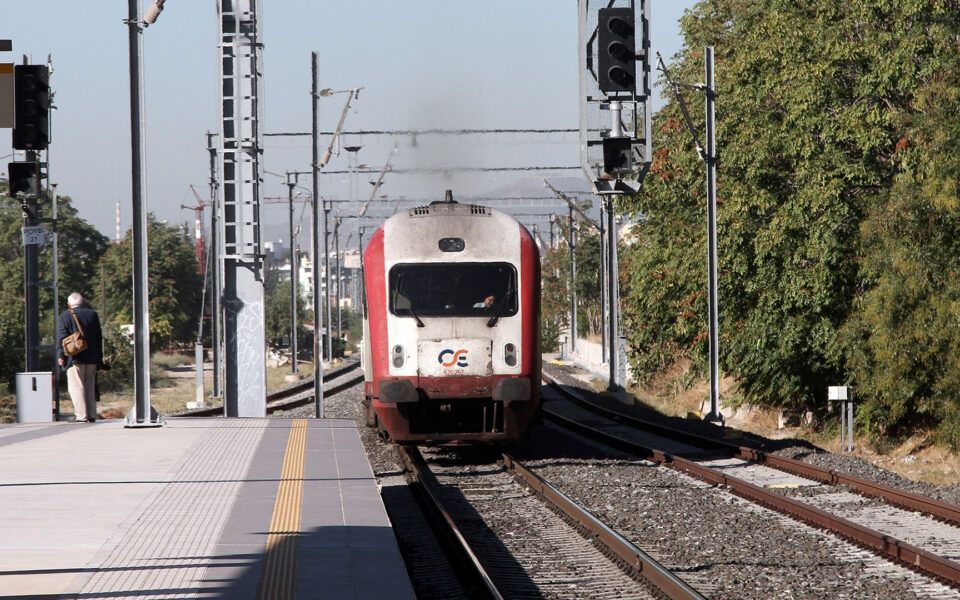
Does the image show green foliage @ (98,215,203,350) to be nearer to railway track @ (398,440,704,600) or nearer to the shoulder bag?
the shoulder bag

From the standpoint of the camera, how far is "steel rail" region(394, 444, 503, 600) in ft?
26.6

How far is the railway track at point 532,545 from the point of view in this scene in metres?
8.30

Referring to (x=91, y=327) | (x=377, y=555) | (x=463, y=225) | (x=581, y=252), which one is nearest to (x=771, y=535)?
(x=377, y=555)

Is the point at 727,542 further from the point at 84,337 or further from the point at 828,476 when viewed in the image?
the point at 84,337

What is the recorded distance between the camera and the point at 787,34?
25797 mm

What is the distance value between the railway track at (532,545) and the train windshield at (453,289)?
2.12 m

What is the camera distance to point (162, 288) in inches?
3585

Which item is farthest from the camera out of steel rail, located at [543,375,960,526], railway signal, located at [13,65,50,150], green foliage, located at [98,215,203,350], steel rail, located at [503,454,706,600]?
green foliage, located at [98,215,203,350]

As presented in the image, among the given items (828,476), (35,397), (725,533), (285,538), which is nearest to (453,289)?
(828,476)

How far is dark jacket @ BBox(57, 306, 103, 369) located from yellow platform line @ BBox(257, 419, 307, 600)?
4295mm

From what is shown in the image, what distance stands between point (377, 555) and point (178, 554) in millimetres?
1360

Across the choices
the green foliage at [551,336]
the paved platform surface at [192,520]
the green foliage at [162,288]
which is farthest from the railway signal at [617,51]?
the green foliage at [162,288]

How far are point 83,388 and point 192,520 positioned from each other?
8.42 metres

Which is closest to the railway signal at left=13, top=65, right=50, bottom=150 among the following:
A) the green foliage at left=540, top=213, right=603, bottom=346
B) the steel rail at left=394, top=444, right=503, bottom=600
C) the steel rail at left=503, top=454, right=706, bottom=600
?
the steel rail at left=394, top=444, right=503, bottom=600
